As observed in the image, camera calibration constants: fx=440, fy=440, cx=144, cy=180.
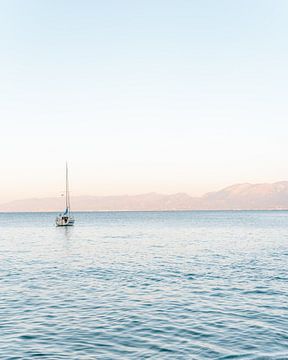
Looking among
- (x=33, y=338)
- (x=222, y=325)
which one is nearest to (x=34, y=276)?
(x=33, y=338)

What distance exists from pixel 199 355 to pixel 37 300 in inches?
533

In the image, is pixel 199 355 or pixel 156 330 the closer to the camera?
pixel 199 355

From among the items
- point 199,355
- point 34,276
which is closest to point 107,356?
point 199,355

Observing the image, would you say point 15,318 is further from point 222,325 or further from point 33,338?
point 222,325

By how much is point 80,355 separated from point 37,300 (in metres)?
11.0

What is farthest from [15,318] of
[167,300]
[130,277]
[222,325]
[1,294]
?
[130,277]

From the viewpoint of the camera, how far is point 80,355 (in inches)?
682

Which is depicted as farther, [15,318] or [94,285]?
[94,285]

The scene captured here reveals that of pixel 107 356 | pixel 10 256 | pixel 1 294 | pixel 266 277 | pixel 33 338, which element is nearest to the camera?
pixel 107 356

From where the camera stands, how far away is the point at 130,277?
36.1m

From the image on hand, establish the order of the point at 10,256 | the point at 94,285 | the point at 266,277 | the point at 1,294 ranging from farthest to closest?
1. the point at 10,256
2. the point at 266,277
3. the point at 94,285
4. the point at 1,294

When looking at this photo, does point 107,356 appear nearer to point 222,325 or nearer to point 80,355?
point 80,355

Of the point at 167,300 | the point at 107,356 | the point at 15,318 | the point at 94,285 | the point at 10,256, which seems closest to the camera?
the point at 107,356

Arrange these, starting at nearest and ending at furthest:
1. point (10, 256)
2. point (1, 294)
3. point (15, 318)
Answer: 1. point (15, 318)
2. point (1, 294)
3. point (10, 256)
